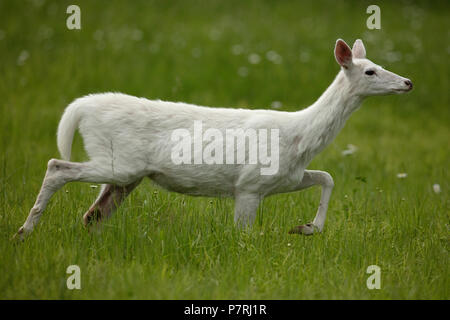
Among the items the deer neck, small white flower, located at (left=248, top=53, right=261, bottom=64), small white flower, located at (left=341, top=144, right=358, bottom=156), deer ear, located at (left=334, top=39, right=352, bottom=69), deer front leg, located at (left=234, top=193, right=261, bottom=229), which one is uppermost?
small white flower, located at (left=248, top=53, right=261, bottom=64)

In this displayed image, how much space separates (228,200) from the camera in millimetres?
5914

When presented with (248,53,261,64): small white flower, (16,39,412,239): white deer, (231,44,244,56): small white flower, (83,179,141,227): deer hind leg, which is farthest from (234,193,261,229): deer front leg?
(231,44,244,56): small white flower

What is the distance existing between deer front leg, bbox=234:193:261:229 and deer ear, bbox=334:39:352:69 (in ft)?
4.48

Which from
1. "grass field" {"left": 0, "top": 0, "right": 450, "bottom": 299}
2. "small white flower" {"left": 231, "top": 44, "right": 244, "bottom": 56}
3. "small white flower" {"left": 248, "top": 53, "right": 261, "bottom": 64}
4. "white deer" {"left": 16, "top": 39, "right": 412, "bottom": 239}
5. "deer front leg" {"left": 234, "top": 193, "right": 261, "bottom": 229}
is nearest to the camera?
"grass field" {"left": 0, "top": 0, "right": 450, "bottom": 299}

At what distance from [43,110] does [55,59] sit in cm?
225

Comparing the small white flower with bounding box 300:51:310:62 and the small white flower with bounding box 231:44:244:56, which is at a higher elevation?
the small white flower with bounding box 231:44:244:56

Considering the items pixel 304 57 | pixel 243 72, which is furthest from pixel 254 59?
pixel 304 57

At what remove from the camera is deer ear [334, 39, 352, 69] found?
5.02 m

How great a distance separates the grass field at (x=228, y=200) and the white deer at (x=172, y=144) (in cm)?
25

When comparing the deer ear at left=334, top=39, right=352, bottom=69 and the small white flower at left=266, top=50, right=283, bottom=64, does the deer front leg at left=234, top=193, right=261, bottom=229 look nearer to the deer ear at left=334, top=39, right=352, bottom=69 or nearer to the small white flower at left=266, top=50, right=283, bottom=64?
the deer ear at left=334, top=39, right=352, bottom=69

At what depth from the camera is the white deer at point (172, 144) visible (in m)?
4.80

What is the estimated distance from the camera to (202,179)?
498 cm
